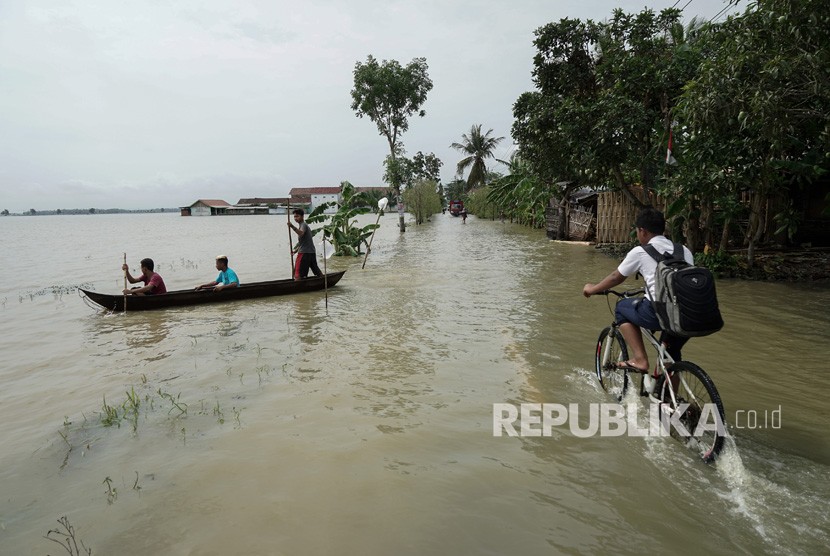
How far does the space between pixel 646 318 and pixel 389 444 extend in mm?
2387

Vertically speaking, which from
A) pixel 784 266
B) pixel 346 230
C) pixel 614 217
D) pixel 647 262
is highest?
pixel 614 217

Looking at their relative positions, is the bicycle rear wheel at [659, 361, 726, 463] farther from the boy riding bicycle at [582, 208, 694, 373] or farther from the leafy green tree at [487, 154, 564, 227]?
the leafy green tree at [487, 154, 564, 227]

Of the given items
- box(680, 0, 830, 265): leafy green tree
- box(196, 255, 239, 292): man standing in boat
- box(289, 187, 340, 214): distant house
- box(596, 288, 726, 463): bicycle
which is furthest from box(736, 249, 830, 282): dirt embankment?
box(289, 187, 340, 214): distant house

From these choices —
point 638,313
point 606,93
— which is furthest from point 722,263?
point 638,313

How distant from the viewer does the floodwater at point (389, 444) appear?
10.1 ft

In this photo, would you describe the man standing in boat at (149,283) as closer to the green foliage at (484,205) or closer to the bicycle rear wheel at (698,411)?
the bicycle rear wheel at (698,411)

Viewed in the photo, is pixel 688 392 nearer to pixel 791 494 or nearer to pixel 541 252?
pixel 791 494

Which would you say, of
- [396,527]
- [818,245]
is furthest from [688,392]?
[818,245]

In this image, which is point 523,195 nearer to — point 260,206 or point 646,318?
point 646,318

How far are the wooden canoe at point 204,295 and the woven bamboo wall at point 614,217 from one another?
11535 millimetres

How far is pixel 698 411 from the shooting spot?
3674 mm

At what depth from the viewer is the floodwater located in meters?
3.08

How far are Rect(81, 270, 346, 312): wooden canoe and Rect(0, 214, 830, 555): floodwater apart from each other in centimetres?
106

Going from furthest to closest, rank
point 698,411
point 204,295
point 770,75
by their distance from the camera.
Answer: point 204,295, point 770,75, point 698,411
